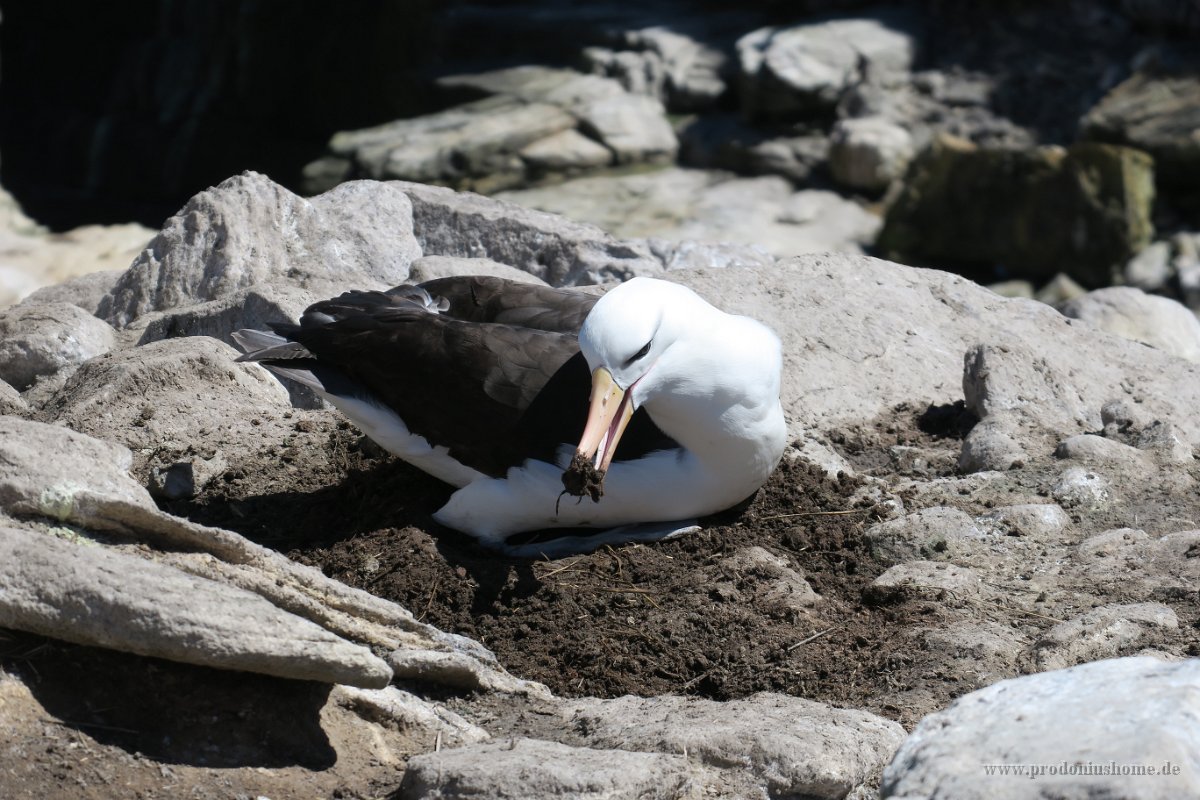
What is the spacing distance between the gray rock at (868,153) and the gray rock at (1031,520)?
41.3 feet

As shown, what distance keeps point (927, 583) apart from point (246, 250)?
3.90 meters

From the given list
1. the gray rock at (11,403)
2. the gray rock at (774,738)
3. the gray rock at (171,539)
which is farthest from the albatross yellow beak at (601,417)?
the gray rock at (11,403)

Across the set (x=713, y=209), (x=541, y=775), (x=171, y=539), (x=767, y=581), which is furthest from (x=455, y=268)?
(x=713, y=209)

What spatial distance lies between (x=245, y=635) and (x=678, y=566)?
6.54 feet

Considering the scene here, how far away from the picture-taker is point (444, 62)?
20234mm

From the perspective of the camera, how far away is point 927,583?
455cm

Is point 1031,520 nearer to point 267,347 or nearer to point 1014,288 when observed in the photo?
point 267,347

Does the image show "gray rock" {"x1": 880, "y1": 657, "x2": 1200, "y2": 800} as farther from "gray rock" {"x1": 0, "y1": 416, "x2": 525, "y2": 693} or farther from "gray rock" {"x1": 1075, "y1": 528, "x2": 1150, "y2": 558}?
"gray rock" {"x1": 1075, "y1": 528, "x2": 1150, "y2": 558}

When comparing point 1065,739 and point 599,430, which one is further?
point 599,430

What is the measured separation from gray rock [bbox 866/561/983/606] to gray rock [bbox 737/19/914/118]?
45.2 feet

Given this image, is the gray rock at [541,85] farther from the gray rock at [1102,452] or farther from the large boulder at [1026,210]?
the gray rock at [1102,452]

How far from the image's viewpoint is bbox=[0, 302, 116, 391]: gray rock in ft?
20.2

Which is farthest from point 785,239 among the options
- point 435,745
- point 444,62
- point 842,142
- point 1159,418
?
point 435,745

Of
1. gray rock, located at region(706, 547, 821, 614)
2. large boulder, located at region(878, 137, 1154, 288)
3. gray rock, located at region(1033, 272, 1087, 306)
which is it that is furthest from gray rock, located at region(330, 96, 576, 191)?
gray rock, located at region(706, 547, 821, 614)
